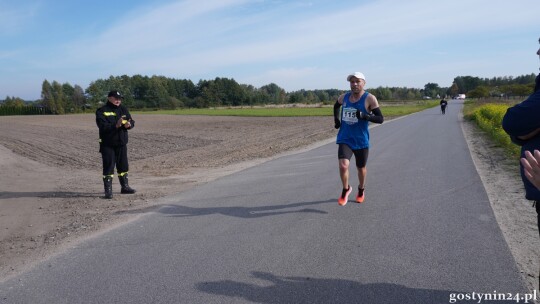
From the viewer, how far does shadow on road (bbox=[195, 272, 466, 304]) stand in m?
3.25

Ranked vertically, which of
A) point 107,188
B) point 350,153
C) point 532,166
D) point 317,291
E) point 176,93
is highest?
point 176,93

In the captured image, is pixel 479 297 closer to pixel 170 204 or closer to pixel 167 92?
pixel 170 204

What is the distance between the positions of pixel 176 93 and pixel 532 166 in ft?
487

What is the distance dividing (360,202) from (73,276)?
4092 mm

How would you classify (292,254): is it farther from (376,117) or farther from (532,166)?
(376,117)

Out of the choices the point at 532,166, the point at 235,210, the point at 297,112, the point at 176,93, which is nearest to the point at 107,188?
the point at 235,210

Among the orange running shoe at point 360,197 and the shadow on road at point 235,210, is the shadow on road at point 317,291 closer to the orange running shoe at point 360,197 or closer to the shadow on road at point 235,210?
the shadow on road at point 235,210

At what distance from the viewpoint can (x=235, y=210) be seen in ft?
20.2

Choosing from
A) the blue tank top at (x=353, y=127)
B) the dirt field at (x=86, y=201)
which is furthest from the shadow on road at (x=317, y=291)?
the blue tank top at (x=353, y=127)

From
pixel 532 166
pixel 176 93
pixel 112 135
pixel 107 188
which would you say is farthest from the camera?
pixel 176 93

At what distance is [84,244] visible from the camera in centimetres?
489

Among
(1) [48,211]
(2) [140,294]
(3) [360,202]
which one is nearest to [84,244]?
(2) [140,294]

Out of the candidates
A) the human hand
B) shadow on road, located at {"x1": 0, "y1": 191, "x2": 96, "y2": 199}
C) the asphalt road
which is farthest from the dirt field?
the human hand

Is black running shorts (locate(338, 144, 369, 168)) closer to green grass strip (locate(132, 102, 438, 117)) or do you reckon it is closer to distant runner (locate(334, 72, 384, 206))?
distant runner (locate(334, 72, 384, 206))
